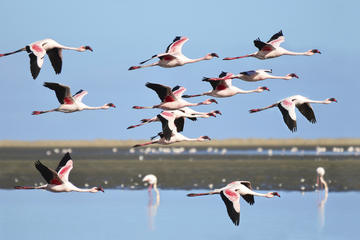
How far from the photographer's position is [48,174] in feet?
66.2

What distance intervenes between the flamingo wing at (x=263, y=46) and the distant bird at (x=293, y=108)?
1233 millimetres

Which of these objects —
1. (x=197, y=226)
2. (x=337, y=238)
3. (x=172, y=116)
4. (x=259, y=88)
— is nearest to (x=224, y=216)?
(x=197, y=226)

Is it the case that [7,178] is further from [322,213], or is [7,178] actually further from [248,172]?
[322,213]

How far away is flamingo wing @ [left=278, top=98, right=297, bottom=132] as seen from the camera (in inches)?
781

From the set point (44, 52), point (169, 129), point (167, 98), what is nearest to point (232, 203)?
point (169, 129)

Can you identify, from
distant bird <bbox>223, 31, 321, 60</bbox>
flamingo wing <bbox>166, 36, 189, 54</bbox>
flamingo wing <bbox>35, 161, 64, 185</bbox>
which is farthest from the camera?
flamingo wing <bbox>166, 36, 189, 54</bbox>

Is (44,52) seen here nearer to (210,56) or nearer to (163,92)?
(163,92)

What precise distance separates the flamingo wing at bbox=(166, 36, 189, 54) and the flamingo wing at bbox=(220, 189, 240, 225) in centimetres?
463

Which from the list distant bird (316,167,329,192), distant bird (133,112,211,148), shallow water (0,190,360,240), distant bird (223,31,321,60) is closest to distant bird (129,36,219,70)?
distant bird (223,31,321,60)

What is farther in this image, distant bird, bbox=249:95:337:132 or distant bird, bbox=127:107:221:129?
distant bird, bbox=127:107:221:129

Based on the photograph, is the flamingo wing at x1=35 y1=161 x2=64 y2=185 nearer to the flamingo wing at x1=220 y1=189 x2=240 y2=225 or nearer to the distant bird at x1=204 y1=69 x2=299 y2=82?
the flamingo wing at x1=220 y1=189 x2=240 y2=225

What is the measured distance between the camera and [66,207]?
35656 millimetres

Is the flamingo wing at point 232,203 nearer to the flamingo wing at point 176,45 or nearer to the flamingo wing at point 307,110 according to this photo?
the flamingo wing at point 307,110

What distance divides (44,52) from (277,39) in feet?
18.9
